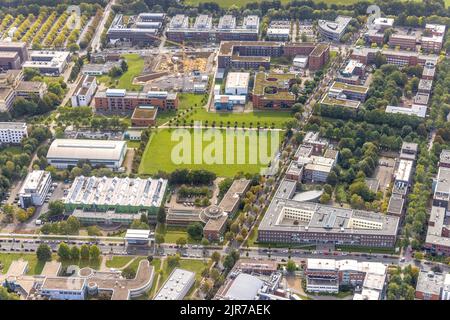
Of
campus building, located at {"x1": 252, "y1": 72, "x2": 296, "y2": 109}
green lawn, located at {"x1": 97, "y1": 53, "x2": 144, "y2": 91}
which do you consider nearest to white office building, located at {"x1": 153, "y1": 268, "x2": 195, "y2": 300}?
campus building, located at {"x1": 252, "y1": 72, "x2": 296, "y2": 109}

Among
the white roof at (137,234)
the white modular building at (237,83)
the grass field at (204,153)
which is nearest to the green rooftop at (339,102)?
the grass field at (204,153)

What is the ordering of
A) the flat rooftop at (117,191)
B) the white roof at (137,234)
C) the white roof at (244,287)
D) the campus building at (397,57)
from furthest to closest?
the campus building at (397,57) < the flat rooftop at (117,191) < the white roof at (137,234) < the white roof at (244,287)

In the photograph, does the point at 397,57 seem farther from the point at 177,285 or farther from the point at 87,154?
the point at 177,285

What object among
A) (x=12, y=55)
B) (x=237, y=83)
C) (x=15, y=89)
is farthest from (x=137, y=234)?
(x=12, y=55)

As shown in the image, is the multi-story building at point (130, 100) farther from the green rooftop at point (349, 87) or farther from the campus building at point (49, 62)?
the green rooftop at point (349, 87)

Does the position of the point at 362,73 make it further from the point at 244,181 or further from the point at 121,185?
the point at 121,185
